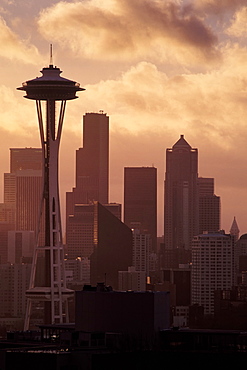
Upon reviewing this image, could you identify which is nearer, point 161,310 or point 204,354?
point 204,354

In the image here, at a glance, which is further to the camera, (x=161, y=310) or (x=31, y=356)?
Result: (x=161, y=310)

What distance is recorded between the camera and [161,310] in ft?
445

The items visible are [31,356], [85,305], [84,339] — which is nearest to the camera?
[31,356]

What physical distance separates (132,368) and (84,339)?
382 inches

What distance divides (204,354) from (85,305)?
17.8 m

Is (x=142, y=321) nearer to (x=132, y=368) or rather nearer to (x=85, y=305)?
(x=85, y=305)

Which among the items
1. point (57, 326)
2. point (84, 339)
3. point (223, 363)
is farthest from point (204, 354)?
point (57, 326)

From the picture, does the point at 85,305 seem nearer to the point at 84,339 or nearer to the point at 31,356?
the point at 84,339

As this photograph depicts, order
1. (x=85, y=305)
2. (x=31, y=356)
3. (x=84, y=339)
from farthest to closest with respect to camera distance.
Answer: (x=85, y=305) < (x=84, y=339) < (x=31, y=356)

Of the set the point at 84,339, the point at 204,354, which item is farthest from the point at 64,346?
the point at 204,354

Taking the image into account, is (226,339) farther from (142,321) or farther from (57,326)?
(57,326)

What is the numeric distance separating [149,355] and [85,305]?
16.6 meters

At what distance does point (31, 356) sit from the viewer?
388 ft

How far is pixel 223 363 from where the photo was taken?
393 ft
